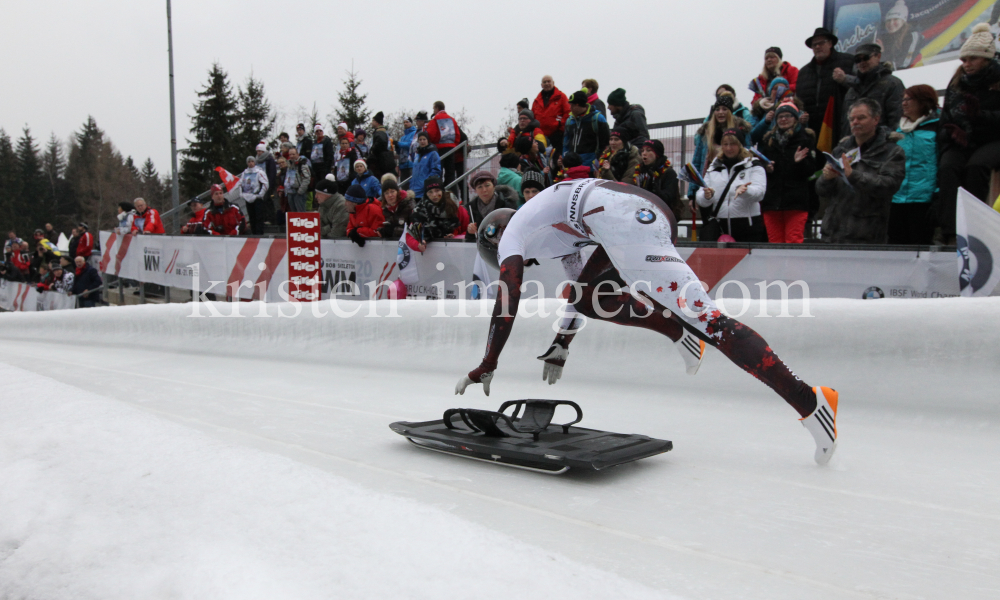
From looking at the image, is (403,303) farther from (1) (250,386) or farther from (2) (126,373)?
Answer: (2) (126,373)

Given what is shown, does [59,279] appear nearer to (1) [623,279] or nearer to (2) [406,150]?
(2) [406,150]

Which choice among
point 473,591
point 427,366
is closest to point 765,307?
point 427,366

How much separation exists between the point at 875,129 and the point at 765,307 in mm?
2248

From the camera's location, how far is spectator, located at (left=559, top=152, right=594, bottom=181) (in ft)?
21.9

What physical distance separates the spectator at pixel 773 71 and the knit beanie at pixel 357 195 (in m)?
4.26

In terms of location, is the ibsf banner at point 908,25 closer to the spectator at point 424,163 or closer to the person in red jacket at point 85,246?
the spectator at point 424,163

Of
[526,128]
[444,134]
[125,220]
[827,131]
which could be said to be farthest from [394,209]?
[125,220]

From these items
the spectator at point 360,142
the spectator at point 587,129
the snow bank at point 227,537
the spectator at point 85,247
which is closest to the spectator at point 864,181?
the spectator at point 587,129

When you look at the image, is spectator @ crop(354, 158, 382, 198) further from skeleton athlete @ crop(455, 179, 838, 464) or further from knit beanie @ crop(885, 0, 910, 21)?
skeleton athlete @ crop(455, 179, 838, 464)

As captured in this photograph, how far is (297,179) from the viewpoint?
35.5 ft

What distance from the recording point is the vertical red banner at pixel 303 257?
7.69 metres

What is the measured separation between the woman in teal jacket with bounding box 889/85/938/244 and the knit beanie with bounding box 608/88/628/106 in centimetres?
239

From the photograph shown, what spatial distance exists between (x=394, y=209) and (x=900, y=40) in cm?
490

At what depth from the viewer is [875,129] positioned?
514cm
